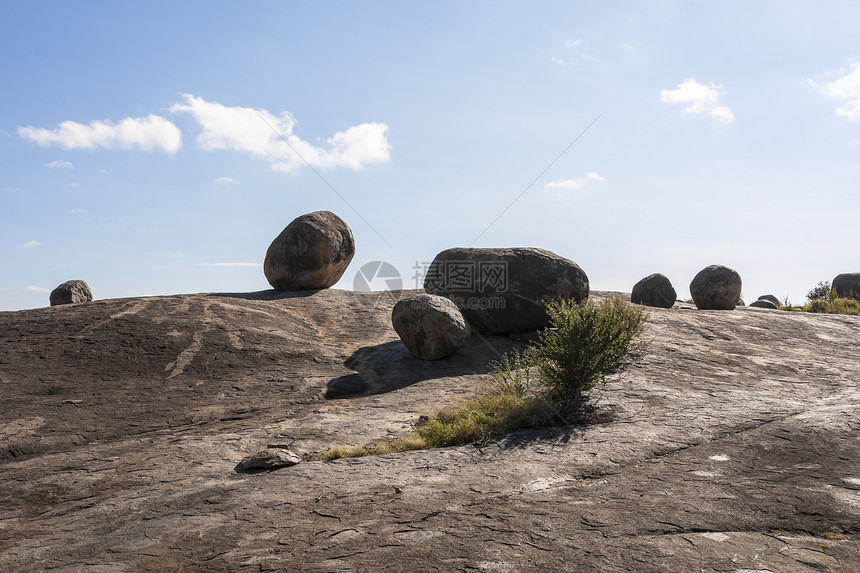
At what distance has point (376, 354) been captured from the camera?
1128cm

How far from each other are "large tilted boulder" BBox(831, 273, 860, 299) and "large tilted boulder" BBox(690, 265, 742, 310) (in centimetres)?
886

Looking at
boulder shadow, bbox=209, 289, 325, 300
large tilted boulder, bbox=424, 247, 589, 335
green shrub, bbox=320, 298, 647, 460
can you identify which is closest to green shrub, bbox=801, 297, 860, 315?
large tilted boulder, bbox=424, 247, 589, 335

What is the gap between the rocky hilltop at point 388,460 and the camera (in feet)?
12.1

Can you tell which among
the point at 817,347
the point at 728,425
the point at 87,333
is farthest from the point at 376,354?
the point at 817,347

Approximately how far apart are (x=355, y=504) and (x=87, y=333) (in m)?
9.02

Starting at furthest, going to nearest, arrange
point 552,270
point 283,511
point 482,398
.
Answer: point 552,270 < point 482,398 < point 283,511

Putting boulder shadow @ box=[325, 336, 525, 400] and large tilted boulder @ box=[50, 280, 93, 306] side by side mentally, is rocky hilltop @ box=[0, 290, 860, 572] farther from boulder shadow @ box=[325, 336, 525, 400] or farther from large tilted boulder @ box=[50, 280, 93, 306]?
large tilted boulder @ box=[50, 280, 93, 306]

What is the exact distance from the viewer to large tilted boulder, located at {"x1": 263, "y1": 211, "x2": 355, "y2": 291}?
15.5 meters

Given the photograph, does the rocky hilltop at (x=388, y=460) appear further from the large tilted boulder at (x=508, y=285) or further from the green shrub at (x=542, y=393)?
the large tilted boulder at (x=508, y=285)

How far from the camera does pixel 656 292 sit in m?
18.6

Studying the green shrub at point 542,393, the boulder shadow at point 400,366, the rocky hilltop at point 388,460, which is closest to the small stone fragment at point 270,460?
the rocky hilltop at point 388,460

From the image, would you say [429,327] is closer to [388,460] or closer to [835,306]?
[388,460]

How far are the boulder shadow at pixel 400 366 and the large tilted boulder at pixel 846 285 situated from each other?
61.0 ft

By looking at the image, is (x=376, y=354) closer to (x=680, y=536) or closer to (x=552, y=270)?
(x=552, y=270)
